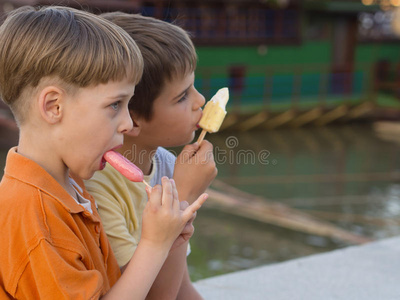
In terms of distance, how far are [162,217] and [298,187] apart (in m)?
6.76

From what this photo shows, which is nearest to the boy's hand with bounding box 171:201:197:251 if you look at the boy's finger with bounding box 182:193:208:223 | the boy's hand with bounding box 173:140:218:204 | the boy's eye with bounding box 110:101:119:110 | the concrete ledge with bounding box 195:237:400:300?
the boy's finger with bounding box 182:193:208:223

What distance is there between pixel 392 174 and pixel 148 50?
7.84 m

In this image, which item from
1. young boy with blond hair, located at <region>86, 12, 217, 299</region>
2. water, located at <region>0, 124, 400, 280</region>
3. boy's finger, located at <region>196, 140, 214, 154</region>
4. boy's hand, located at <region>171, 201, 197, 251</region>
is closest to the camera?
boy's hand, located at <region>171, 201, 197, 251</region>

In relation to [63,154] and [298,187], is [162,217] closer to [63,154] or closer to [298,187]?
[63,154]

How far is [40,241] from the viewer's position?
0.99 m

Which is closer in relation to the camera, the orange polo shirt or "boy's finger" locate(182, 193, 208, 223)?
the orange polo shirt

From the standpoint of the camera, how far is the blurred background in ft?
18.0

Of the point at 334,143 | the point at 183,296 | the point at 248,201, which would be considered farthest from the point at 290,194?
the point at 183,296

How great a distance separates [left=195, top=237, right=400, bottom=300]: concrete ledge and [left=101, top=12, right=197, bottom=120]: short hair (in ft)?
3.24

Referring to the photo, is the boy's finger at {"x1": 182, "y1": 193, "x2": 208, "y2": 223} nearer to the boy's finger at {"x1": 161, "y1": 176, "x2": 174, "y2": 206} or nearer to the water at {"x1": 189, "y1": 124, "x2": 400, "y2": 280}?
the boy's finger at {"x1": 161, "y1": 176, "x2": 174, "y2": 206}

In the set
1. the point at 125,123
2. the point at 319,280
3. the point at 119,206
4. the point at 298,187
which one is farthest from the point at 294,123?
the point at 125,123

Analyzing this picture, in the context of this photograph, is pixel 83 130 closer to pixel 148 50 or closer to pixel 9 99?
pixel 9 99

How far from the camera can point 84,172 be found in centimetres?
114

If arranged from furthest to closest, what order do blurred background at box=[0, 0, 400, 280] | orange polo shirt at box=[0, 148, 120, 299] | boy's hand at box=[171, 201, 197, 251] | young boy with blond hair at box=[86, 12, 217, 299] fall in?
blurred background at box=[0, 0, 400, 280] < young boy with blond hair at box=[86, 12, 217, 299] < boy's hand at box=[171, 201, 197, 251] < orange polo shirt at box=[0, 148, 120, 299]
